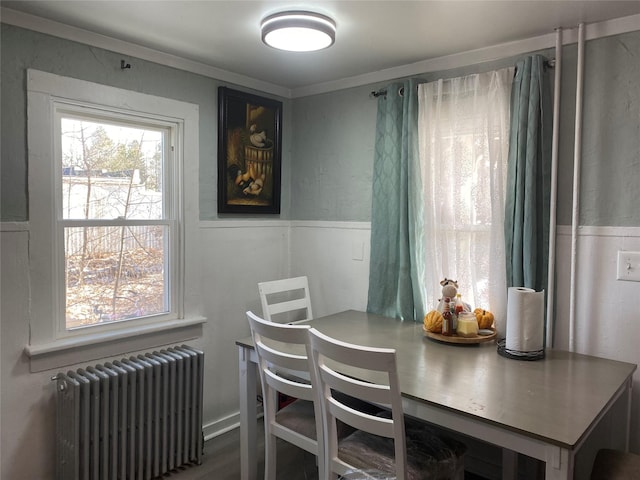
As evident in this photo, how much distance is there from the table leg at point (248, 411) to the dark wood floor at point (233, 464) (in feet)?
0.77

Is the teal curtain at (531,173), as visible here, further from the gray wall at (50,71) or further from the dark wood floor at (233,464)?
the gray wall at (50,71)

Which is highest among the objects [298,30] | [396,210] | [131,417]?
[298,30]

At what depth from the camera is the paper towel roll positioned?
193cm

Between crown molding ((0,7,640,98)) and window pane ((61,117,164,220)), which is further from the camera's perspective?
window pane ((61,117,164,220))

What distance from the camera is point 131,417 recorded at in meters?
2.22

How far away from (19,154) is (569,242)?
251cm

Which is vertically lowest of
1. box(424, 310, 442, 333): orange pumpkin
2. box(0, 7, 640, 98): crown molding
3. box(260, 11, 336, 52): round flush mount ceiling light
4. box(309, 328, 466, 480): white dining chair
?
box(309, 328, 466, 480): white dining chair

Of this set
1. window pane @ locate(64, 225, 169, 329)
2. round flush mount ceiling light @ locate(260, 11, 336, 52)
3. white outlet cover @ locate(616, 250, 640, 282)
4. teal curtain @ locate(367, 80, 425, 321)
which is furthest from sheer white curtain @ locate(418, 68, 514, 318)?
window pane @ locate(64, 225, 169, 329)

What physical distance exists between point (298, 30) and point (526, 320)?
61.0 inches

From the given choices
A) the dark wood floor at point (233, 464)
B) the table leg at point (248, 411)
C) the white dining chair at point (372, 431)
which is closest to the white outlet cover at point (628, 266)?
the white dining chair at point (372, 431)

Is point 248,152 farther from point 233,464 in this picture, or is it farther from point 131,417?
point 233,464

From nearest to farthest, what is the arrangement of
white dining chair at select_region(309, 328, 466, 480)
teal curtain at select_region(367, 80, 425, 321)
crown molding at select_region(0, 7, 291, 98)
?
white dining chair at select_region(309, 328, 466, 480), crown molding at select_region(0, 7, 291, 98), teal curtain at select_region(367, 80, 425, 321)

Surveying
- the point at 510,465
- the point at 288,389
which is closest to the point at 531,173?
the point at 510,465

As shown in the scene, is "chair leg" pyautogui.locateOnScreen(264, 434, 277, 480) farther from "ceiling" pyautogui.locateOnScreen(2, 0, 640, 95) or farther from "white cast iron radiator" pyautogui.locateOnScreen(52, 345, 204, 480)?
"ceiling" pyautogui.locateOnScreen(2, 0, 640, 95)
